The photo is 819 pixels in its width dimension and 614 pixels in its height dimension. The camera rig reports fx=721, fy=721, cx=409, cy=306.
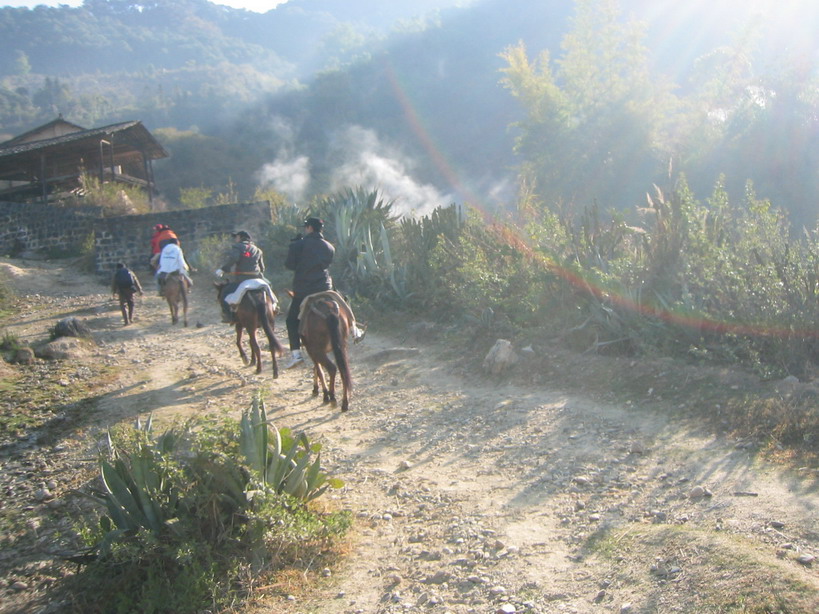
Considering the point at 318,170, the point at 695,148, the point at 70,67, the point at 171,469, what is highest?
the point at 70,67

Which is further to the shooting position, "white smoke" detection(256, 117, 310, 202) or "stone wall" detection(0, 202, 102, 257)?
"white smoke" detection(256, 117, 310, 202)

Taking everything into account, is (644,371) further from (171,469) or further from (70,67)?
(70,67)

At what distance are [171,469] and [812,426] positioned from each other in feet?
16.2

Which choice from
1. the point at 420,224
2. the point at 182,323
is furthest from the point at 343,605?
the point at 182,323

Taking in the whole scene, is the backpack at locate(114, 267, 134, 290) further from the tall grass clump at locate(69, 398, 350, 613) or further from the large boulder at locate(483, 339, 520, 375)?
the tall grass clump at locate(69, 398, 350, 613)

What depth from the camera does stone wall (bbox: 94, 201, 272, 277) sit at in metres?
22.2

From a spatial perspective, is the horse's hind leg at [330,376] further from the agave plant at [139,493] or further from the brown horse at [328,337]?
the agave plant at [139,493]

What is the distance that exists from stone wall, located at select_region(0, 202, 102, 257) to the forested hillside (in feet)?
14.9

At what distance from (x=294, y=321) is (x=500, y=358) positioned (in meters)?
2.65

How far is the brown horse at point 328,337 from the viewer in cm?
828

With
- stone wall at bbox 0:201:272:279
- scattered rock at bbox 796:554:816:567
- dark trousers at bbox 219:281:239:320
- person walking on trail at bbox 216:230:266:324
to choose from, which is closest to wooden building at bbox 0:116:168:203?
stone wall at bbox 0:201:272:279

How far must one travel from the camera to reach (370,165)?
1928 inches

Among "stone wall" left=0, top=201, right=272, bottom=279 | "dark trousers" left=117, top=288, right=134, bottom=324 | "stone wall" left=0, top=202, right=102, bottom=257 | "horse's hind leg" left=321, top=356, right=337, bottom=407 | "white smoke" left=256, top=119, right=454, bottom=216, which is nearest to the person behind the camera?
"horse's hind leg" left=321, top=356, right=337, bottom=407

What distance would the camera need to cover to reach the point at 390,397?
8852mm
